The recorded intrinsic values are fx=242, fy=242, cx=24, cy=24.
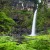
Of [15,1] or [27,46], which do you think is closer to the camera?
[27,46]

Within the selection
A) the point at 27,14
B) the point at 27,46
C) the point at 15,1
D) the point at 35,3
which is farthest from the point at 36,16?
the point at 27,46

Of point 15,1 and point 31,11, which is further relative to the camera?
point 15,1

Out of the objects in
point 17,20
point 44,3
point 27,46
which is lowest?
point 17,20

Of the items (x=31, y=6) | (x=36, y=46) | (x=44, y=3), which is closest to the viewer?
(x=36, y=46)

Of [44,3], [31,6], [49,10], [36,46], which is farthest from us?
[31,6]

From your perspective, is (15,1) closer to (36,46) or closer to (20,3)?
(20,3)

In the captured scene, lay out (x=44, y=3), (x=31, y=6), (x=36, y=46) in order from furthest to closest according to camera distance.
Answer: (x=31, y=6)
(x=44, y=3)
(x=36, y=46)

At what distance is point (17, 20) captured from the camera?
24375 millimetres

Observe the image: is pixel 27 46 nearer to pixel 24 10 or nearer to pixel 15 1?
pixel 24 10

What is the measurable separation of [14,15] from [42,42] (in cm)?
2050

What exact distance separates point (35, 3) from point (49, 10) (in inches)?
88.8

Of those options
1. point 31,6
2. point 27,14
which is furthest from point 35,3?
point 27,14

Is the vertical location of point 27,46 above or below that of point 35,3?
above

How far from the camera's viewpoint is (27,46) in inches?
175
